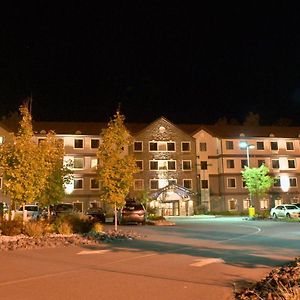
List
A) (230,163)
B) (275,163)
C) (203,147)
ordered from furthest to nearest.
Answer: (275,163) → (203,147) → (230,163)

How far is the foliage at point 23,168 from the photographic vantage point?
22797mm

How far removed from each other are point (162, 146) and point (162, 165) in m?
2.71

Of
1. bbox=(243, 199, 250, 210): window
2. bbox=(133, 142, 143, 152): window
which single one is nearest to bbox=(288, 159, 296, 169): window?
bbox=(243, 199, 250, 210): window

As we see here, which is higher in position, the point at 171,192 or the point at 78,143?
the point at 78,143

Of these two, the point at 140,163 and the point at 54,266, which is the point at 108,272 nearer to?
the point at 54,266

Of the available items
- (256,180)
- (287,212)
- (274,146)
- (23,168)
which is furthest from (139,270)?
(274,146)

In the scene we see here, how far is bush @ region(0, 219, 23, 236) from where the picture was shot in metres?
21.1

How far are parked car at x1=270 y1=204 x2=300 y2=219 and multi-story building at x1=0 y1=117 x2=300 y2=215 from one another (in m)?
15.0

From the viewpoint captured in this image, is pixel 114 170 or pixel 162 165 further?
pixel 162 165

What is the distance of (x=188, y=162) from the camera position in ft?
213

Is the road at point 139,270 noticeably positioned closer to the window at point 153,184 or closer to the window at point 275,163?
the window at point 153,184

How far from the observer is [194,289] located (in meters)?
9.08

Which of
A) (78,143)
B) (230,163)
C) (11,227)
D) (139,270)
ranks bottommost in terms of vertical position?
(139,270)

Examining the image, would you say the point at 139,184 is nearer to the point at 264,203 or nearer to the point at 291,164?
the point at 264,203
